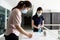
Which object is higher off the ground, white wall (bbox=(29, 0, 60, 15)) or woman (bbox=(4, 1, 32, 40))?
white wall (bbox=(29, 0, 60, 15))

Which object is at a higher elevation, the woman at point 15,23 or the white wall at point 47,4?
the white wall at point 47,4

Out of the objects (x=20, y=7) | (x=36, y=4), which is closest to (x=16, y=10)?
(x=20, y=7)

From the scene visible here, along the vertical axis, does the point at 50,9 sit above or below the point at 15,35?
above

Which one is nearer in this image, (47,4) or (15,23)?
(15,23)

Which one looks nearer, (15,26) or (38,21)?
(15,26)

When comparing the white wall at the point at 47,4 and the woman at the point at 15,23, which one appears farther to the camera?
the white wall at the point at 47,4

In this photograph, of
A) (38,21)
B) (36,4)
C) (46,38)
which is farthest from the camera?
(36,4)

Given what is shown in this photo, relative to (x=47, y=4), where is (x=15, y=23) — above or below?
below

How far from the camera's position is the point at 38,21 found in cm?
370

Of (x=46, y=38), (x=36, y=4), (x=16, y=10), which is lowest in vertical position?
(x=46, y=38)

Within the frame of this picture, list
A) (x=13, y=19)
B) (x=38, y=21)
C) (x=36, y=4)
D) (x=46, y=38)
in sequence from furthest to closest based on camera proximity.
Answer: (x=36, y=4)
(x=38, y=21)
(x=46, y=38)
(x=13, y=19)

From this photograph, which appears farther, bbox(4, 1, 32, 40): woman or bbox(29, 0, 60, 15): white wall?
bbox(29, 0, 60, 15): white wall

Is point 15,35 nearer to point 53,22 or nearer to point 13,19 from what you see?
point 13,19

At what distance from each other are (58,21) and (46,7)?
0.96 metres
